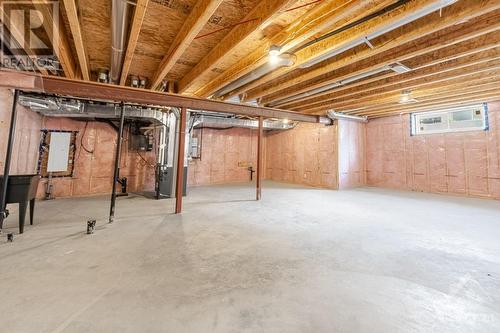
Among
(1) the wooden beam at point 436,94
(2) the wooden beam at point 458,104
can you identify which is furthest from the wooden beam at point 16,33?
(2) the wooden beam at point 458,104

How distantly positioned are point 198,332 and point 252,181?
24.3 feet

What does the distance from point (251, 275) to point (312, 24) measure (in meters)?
2.60

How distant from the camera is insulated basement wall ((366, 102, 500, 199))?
5273 millimetres

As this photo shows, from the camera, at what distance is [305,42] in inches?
103

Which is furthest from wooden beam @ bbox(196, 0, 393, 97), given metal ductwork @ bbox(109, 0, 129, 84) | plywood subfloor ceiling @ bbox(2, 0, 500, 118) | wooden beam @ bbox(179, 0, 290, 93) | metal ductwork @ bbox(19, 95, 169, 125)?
metal ductwork @ bbox(19, 95, 169, 125)

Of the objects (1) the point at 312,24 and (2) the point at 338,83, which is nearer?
(1) the point at 312,24

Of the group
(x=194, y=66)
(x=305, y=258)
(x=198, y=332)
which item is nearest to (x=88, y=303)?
(x=198, y=332)

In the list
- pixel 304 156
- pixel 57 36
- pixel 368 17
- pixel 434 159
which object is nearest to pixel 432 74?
pixel 368 17

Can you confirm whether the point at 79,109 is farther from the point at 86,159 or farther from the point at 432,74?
the point at 432,74

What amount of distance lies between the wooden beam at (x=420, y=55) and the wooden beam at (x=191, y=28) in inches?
99.0

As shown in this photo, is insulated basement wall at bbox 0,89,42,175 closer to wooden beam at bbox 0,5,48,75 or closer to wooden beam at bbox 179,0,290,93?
wooden beam at bbox 0,5,48,75

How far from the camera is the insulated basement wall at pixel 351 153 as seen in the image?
6.82m

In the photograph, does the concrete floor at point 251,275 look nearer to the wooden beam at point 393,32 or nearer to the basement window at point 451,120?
the wooden beam at point 393,32

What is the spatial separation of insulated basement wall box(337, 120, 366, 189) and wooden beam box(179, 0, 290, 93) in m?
4.96
